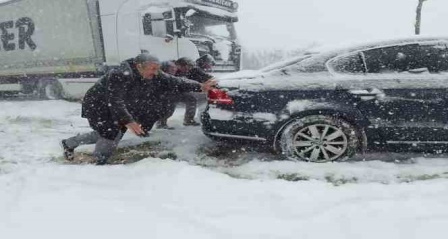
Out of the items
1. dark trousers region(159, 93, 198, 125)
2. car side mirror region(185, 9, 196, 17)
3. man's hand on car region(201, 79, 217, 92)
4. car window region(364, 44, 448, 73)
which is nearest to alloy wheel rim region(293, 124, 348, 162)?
car window region(364, 44, 448, 73)

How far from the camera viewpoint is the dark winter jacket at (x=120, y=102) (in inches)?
179

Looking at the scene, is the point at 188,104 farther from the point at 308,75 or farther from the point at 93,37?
the point at 93,37

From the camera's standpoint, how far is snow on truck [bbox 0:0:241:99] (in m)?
9.48

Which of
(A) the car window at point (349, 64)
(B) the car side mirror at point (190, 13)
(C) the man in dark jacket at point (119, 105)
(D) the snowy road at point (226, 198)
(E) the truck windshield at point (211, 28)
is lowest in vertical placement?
(D) the snowy road at point (226, 198)

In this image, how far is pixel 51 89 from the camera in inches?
469

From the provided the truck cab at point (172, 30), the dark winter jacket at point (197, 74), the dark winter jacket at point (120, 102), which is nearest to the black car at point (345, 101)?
the dark winter jacket at point (120, 102)

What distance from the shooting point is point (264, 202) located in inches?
140

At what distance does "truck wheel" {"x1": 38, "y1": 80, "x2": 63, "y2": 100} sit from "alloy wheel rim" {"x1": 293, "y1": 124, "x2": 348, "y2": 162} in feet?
27.9

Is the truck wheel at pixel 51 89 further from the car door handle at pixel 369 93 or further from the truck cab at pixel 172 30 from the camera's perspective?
the car door handle at pixel 369 93

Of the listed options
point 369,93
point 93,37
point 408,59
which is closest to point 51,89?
point 93,37

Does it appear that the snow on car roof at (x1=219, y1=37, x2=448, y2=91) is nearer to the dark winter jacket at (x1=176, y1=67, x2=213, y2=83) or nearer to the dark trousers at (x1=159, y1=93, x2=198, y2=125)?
the dark trousers at (x1=159, y1=93, x2=198, y2=125)

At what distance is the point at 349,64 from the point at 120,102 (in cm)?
231

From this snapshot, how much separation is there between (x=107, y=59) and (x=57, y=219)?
7.54 metres

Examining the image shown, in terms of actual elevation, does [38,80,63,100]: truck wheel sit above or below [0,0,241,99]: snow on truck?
below
